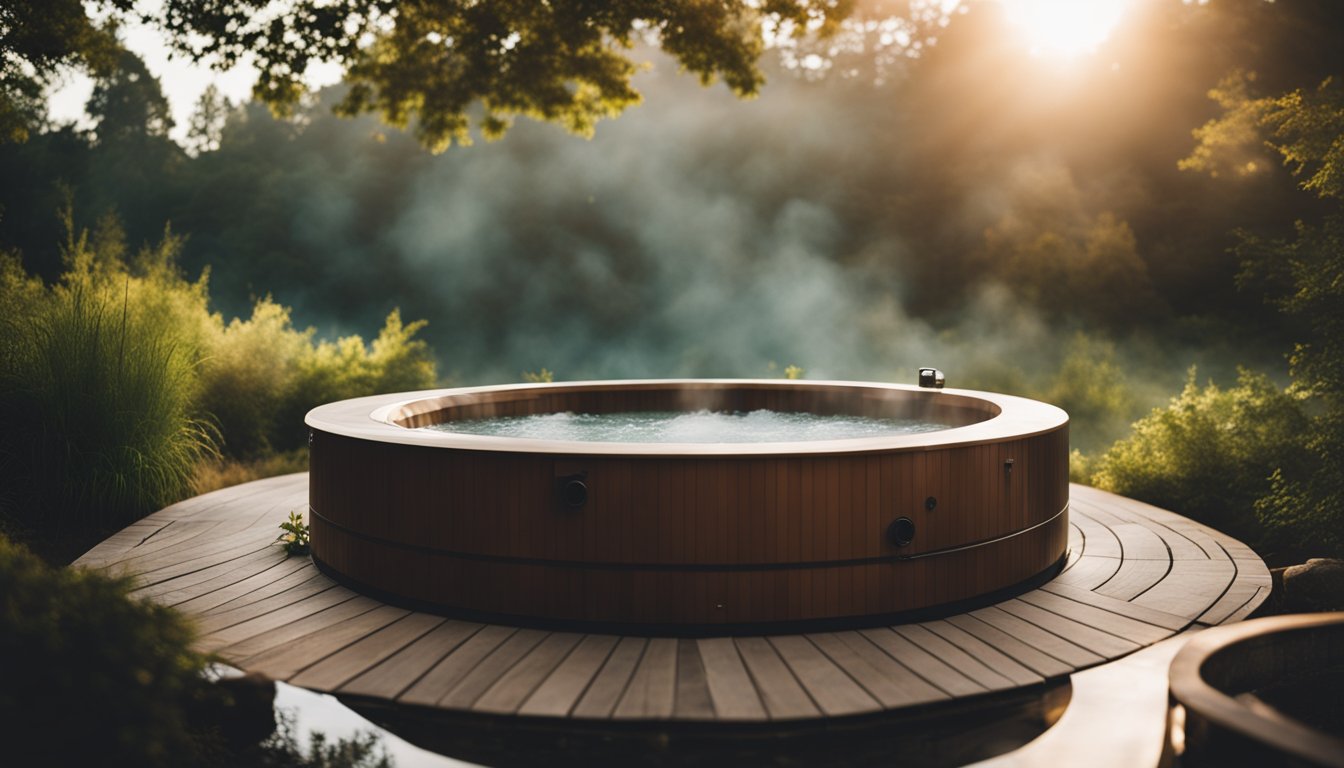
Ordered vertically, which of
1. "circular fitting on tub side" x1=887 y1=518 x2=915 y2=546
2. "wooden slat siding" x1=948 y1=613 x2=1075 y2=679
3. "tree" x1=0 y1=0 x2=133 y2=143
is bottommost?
"wooden slat siding" x1=948 y1=613 x2=1075 y2=679

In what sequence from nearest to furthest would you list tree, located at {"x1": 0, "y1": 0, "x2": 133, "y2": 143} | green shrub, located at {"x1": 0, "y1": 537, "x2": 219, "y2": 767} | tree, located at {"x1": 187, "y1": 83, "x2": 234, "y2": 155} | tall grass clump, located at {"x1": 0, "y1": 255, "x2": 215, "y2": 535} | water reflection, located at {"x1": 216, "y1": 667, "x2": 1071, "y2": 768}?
green shrub, located at {"x1": 0, "y1": 537, "x2": 219, "y2": 767}
water reflection, located at {"x1": 216, "y1": 667, "x2": 1071, "y2": 768}
tall grass clump, located at {"x1": 0, "y1": 255, "x2": 215, "y2": 535}
tree, located at {"x1": 0, "y1": 0, "x2": 133, "y2": 143}
tree, located at {"x1": 187, "y1": 83, "x2": 234, "y2": 155}

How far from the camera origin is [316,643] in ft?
9.46

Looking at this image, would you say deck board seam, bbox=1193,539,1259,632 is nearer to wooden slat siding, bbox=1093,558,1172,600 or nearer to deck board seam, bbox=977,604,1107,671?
wooden slat siding, bbox=1093,558,1172,600

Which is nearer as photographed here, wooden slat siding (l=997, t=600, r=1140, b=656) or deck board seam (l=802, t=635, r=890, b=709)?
deck board seam (l=802, t=635, r=890, b=709)

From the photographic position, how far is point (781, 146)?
19.2 m

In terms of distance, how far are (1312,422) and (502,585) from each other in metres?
5.58

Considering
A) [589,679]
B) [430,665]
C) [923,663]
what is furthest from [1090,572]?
[430,665]

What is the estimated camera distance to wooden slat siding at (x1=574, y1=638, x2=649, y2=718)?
92.8 inches

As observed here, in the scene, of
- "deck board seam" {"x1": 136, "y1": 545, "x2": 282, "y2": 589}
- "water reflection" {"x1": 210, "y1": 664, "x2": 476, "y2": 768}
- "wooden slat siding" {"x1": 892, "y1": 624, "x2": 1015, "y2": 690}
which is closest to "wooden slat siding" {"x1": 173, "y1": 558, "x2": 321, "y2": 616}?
"deck board seam" {"x1": 136, "y1": 545, "x2": 282, "y2": 589}

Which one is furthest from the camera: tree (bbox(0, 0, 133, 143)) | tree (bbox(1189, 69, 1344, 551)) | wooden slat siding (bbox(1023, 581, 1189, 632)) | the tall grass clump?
tree (bbox(0, 0, 133, 143))

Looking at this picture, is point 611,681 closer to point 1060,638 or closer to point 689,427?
point 1060,638

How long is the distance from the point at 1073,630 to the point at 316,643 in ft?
9.22

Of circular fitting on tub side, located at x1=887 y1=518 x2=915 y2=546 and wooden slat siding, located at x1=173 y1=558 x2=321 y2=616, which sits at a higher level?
circular fitting on tub side, located at x1=887 y1=518 x2=915 y2=546

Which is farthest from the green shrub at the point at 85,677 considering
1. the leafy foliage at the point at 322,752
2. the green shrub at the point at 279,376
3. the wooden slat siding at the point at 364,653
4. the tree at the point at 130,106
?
the tree at the point at 130,106
